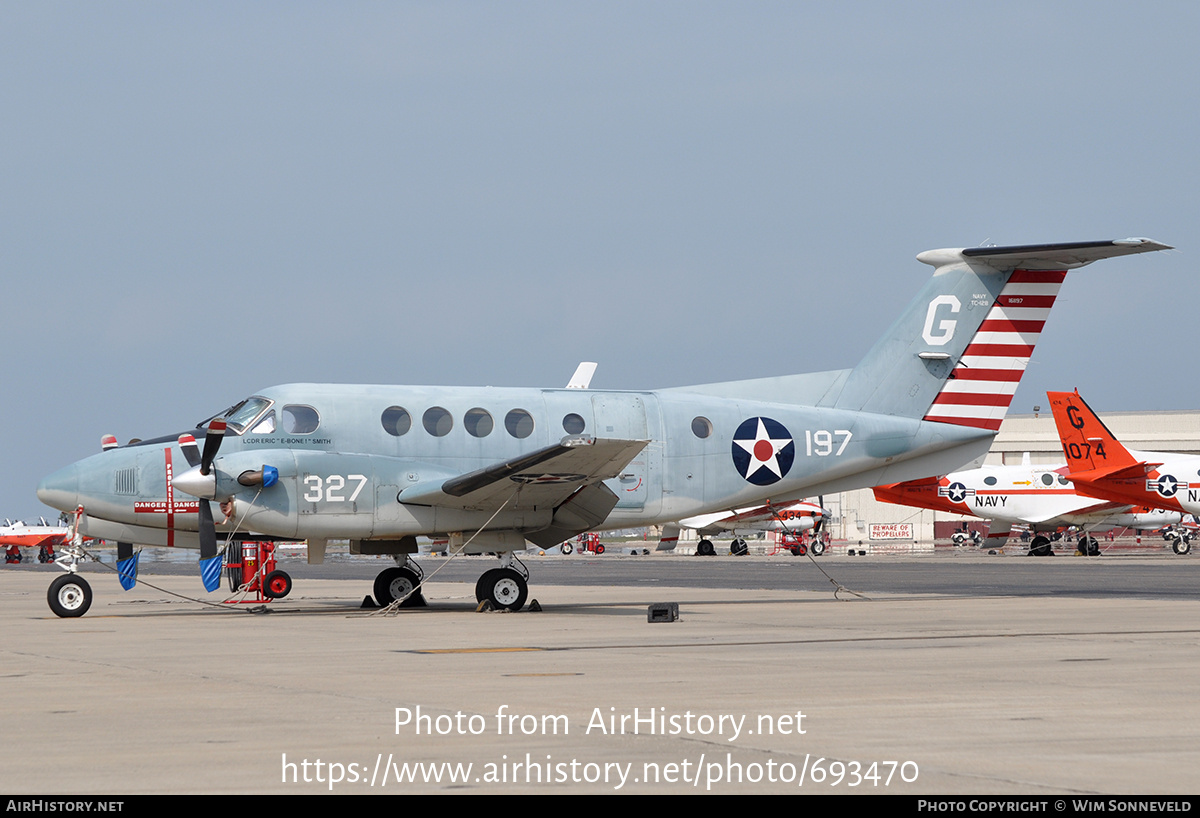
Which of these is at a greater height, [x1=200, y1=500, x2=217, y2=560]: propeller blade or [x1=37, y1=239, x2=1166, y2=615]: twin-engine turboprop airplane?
[x1=37, y1=239, x2=1166, y2=615]: twin-engine turboprop airplane

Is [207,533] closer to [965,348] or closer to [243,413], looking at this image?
[243,413]

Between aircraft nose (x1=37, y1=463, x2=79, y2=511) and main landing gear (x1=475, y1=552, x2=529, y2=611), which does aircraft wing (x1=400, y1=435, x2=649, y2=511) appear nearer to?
main landing gear (x1=475, y1=552, x2=529, y2=611)

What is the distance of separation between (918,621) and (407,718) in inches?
425

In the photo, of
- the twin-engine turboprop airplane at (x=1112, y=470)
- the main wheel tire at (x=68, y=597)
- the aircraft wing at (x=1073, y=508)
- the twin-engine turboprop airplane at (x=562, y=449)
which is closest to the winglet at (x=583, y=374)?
the twin-engine turboprop airplane at (x=562, y=449)

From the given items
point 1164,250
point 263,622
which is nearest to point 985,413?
point 1164,250

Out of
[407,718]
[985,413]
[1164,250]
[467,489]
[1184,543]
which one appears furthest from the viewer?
[1184,543]

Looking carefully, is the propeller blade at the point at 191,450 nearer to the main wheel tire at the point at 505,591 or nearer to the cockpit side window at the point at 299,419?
the cockpit side window at the point at 299,419

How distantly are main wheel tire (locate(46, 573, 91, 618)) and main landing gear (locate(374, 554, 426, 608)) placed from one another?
4750mm

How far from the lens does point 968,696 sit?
31.0 ft

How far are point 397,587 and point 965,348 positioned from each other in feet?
34.7

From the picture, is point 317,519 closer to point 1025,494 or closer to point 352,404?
point 352,404

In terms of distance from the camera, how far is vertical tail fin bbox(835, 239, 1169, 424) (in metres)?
22.7

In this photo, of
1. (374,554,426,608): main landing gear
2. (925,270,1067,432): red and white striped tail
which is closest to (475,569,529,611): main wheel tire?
(374,554,426,608): main landing gear

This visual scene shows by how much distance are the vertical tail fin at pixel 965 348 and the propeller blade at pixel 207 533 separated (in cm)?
1056
